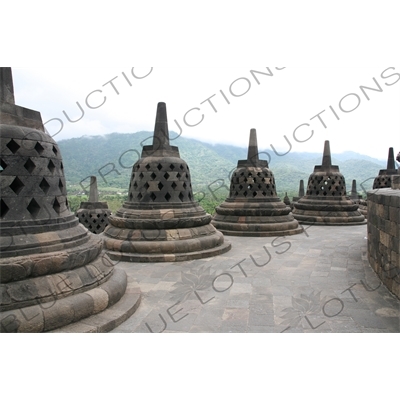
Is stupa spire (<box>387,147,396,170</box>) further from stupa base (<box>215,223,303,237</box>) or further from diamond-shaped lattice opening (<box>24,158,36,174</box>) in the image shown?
diamond-shaped lattice opening (<box>24,158,36,174</box>)

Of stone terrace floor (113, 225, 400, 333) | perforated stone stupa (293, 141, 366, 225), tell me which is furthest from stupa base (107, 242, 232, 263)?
perforated stone stupa (293, 141, 366, 225)

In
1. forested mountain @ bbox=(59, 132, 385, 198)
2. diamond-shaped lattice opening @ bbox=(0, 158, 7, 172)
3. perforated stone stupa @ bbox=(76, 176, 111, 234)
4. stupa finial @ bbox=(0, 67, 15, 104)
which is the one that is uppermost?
stupa finial @ bbox=(0, 67, 15, 104)

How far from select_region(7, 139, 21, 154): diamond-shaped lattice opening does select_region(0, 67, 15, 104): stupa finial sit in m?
0.50

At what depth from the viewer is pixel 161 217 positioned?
→ 7781 mm

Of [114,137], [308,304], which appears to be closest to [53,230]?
[308,304]

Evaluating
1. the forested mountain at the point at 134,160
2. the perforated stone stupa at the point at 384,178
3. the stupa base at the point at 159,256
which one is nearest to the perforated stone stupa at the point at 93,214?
the stupa base at the point at 159,256

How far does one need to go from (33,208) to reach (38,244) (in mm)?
487

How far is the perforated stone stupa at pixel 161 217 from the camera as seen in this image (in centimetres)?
734

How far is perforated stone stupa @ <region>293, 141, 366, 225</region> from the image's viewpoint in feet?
45.7

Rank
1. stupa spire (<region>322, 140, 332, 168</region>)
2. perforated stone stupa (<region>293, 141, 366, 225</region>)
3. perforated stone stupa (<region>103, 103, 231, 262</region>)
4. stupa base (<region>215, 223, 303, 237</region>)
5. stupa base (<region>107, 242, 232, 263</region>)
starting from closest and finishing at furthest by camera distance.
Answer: stupa base (<region>107, 242, 232, 263</region>), perforated stone stupa (<region>103, 103, 231, 262</region>), stupa base (<region>215, 223, 303, 237</region>), perforated stone stupa (<region>293, 141, 366, 225</region>), stupa spire (<region>322, 140, 332, 168</region>)

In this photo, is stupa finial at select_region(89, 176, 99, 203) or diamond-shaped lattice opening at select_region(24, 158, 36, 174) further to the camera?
stupa finial at select_region(89, 176, 99, 203)

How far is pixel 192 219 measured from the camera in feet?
26.0

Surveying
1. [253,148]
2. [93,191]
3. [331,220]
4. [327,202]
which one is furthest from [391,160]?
[93,191]

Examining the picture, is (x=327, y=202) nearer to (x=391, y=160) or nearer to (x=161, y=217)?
(x=391, y=160)
